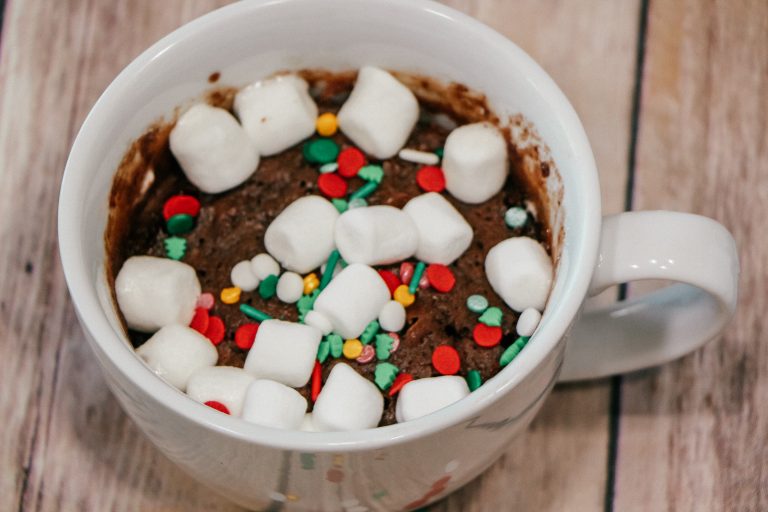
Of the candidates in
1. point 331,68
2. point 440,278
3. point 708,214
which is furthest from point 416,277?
point 708,214

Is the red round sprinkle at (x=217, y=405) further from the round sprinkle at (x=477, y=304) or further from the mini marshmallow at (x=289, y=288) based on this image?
the round sprinkle at (x=477, y=304)

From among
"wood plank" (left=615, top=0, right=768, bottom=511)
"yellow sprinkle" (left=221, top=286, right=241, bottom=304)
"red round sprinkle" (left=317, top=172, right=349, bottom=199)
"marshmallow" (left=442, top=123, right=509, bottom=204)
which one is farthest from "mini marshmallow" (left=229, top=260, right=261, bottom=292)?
"wood plank" (left=615, top=0, right=768, bottom=511)

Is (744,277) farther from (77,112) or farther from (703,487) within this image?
(77,112)

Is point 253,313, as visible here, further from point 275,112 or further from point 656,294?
point 656,294

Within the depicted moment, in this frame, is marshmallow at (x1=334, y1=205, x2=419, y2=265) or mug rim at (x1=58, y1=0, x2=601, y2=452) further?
marshmallow at (x1=334, y1=205, x2=419, y2=265)

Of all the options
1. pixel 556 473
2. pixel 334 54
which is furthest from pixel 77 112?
pixel 556 473

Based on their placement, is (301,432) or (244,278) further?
(244,278)

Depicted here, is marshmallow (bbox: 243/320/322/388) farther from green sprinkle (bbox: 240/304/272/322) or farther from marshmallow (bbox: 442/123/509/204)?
marshmallow (bbox: 442/123/509/204)

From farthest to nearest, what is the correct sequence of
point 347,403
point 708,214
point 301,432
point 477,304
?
point 708,214 < point 477,304 < point 347,403 < point 301,432
